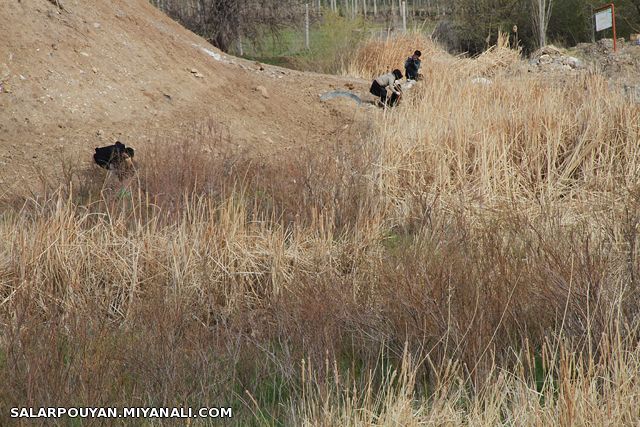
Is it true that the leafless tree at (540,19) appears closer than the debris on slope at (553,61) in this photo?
No

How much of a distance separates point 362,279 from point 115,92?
456cm

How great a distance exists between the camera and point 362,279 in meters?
4.84

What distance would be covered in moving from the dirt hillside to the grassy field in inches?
28.3

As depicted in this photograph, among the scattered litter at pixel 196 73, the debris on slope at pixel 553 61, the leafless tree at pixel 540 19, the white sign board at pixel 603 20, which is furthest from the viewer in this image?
the leafless tree at pixel 540 19

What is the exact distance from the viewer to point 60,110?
26.3ft

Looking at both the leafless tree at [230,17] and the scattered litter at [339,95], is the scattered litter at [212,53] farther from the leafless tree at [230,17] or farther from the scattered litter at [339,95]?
the leafless tree at [230,17]

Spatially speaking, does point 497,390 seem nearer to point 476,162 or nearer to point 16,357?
point 16,357

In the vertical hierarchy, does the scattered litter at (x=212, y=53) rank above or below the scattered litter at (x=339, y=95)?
above

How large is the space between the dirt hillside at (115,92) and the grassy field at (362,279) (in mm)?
718

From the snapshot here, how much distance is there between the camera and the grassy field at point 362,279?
3.41 meters

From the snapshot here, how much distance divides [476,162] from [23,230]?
3.73 m

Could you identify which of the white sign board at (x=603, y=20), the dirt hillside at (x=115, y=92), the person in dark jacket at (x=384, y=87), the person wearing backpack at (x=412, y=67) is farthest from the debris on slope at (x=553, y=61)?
the dirt hillside at (x=115, y=92)

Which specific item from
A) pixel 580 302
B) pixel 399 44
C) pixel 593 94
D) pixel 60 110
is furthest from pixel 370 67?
pixel 580 302

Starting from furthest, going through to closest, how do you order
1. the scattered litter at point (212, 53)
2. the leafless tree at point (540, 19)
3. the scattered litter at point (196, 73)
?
the leafless tree at point (540, 19) → the scattered litter at point (212, 53) → the scattered litter at point (196, 73)
